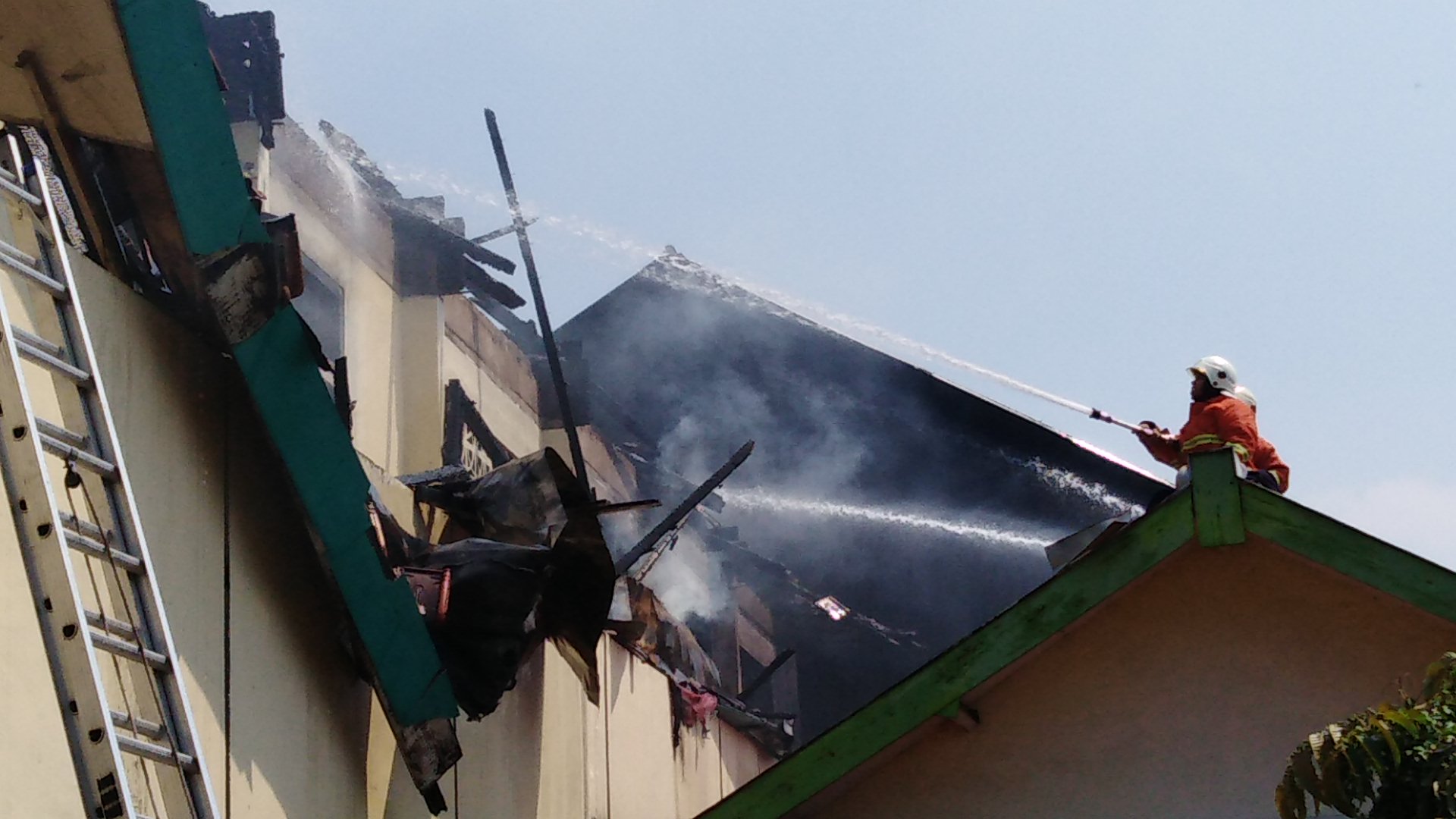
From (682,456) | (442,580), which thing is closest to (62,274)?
(442,580)

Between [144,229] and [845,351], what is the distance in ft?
43.8

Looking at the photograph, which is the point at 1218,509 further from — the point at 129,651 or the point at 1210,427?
the point at 129,651

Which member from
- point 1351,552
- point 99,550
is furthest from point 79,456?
point 1351,552

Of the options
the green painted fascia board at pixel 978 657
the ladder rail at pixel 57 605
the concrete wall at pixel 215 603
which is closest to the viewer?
the ladder rail at pixel 57 605

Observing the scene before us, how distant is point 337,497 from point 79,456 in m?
1.93

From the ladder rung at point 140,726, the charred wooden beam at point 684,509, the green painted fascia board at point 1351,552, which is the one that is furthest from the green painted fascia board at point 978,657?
the charred wooden beam at point 684,509

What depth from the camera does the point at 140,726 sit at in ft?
14.1

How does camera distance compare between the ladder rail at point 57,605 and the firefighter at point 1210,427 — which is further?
the firefighter at point 1210,427

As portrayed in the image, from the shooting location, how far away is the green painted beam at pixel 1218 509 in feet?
17.8

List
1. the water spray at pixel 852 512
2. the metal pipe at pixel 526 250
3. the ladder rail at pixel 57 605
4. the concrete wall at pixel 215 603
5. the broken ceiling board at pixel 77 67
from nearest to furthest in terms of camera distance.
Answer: the ladder rail at pixel 57 605 < the concrete wall at pixel 215 603 < the broken ceiling board at pixel 77 67 < the metal pipe at pixel 526 250 < the water spray at pixel 852 512

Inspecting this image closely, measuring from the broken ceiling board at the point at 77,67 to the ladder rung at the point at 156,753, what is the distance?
2.27 m

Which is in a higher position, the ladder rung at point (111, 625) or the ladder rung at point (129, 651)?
the ladder rung at point (111, 625)

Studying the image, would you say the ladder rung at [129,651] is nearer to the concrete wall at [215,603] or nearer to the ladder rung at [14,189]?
the concrete wall at [215,603]

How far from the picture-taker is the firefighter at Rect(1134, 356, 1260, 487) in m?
7.08
